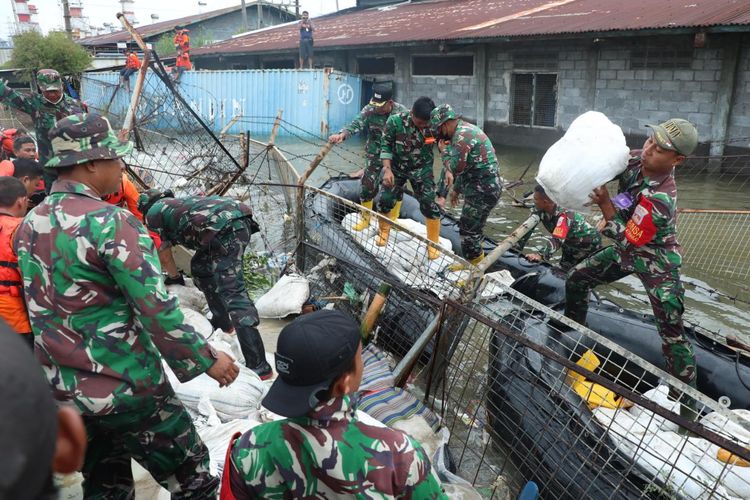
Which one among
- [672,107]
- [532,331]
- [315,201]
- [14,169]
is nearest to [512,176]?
[672,107]

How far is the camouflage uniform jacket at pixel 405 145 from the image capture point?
5.64 m

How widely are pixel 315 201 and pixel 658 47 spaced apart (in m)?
8.88

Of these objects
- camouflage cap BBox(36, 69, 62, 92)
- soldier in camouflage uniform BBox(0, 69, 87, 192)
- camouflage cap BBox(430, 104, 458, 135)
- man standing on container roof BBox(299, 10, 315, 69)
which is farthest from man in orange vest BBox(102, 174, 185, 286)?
man standing on container roof BBox(299, 10, 315, 69)

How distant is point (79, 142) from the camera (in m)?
1.92

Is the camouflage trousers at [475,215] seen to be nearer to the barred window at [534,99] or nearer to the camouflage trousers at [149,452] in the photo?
the camouflage trousers at [149,452]

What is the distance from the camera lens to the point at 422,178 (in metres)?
5.74

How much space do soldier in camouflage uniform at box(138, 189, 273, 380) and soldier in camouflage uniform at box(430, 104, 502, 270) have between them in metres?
2.24

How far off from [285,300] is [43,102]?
3.44 m

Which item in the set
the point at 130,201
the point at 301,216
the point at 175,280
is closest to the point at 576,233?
the point at 301,216

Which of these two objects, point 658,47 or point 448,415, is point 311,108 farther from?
point 448,415

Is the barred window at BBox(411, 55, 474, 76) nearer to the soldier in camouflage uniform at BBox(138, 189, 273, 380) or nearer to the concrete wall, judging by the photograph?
the concrete wall

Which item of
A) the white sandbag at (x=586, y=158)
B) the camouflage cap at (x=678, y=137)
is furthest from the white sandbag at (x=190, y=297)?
the camouflage cap at (x=678, y=137)

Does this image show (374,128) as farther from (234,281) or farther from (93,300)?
(93,300)

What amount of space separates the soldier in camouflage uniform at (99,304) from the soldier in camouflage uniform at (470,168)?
Result: 138 inches
